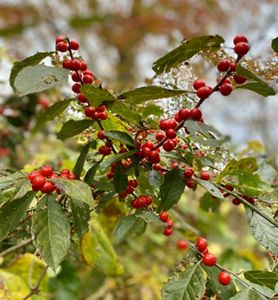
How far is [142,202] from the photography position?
716mm

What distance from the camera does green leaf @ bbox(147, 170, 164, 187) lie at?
665 millimetres

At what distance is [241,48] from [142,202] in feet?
0.90

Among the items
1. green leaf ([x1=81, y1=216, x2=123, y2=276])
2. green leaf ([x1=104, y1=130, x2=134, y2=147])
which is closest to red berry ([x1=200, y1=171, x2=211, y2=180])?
green leaf ([x1=104, y1=130, x2=134, y2=147])

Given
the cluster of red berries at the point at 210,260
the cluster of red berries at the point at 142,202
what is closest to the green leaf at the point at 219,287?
the cluster of red berries at the point at 210,260

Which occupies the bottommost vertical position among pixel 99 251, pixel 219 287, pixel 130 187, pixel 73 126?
pixel 99 251

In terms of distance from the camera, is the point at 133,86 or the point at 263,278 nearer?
the point at 263,278

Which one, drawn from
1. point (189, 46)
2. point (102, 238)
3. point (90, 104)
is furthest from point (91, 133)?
point (102, 238)

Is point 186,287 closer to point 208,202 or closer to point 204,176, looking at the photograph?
point 204,176

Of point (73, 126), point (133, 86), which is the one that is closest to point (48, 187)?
point (73, 126)

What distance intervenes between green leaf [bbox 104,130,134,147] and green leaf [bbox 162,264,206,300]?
7.8 inches

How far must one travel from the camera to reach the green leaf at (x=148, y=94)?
62cm

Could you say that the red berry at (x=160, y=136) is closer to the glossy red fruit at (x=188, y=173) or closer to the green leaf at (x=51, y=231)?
the glossy red fruit at (x=188, y=173)

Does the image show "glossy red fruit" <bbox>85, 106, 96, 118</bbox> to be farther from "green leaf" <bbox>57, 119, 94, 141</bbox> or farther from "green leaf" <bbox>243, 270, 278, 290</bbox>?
"green leaf" <bbox>243, 270, 278, 290</bbox>

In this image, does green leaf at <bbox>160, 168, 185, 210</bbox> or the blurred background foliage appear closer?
green leaf at <bbox>160, 168, 185, 210</bbox>
